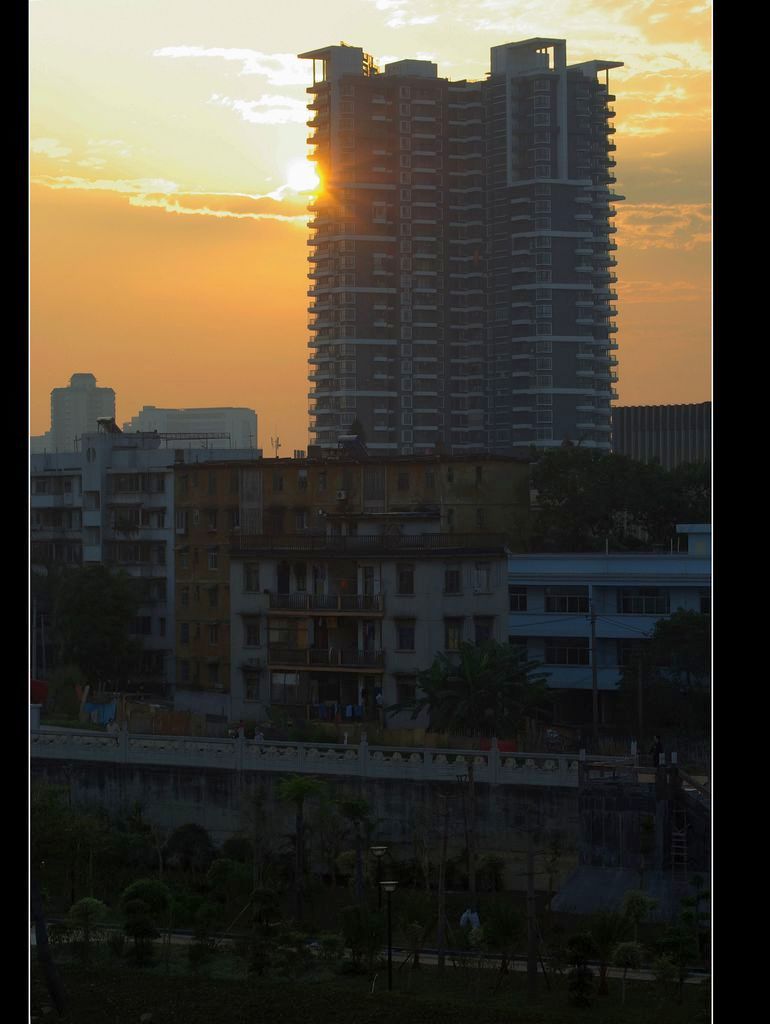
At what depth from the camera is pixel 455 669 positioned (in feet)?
22.1

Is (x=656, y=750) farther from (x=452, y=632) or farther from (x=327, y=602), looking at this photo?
(x=327, y=602)

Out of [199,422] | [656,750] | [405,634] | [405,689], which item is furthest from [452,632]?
[199,422]

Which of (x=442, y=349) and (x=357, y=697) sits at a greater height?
(x=442, y=349)

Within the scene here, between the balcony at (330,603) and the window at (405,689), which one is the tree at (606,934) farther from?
the balcony at (330,603)

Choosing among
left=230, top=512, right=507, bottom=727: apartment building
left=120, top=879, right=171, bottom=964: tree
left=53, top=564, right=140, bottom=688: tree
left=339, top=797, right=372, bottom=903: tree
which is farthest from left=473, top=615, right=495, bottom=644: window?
left=120, top=879, right=171, bottom=964: tree

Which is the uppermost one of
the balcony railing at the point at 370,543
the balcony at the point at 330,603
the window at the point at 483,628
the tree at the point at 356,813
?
the balcony railing at the point at 370,543

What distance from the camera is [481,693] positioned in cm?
685

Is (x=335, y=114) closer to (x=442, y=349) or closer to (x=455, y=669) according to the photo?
(x=442, y=349)

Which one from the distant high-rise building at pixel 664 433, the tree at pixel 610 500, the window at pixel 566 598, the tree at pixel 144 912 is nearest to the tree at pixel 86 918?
the tree at pixel 144 912

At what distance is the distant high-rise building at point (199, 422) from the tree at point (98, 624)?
102 centimetres

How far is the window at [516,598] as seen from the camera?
7188 mm

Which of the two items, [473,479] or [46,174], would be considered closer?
[473,479]
